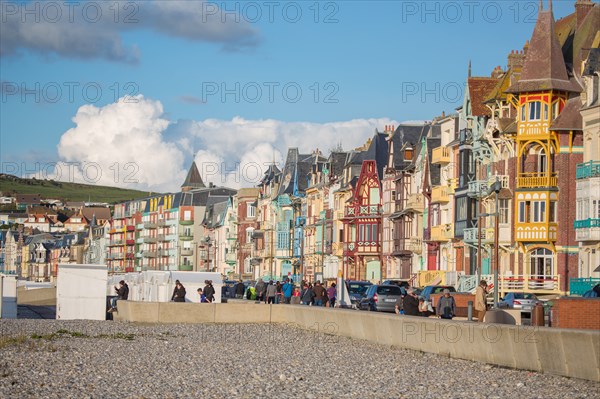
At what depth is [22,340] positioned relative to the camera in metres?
34.5

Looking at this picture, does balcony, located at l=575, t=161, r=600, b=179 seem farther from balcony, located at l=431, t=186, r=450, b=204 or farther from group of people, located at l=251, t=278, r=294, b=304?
balcony, located at l=431, t=186, r=450, b=204

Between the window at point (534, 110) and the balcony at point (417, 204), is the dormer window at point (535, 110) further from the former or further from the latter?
the balcony at point (417, 204)

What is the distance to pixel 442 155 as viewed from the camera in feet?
249

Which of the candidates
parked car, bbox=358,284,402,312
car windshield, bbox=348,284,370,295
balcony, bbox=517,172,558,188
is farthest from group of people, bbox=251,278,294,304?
balcony, bbox=517,172,558,188

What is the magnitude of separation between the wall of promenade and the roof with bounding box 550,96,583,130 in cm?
1956

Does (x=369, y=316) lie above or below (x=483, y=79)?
below

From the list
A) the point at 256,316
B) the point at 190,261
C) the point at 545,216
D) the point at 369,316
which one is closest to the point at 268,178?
the point at 190,261

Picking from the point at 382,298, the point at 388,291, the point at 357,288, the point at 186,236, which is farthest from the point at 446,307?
the point at 186,236

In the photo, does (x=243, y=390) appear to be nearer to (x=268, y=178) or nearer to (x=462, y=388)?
(x=462, y=388)

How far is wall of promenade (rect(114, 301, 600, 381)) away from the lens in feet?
73.6

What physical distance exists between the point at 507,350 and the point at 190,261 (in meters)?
152

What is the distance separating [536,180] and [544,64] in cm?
596

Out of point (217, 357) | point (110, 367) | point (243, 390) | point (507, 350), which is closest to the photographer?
point (243, 390)

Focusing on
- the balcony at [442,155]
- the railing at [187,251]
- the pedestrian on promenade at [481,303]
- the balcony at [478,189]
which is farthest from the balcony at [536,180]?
the railing at [187,251]
